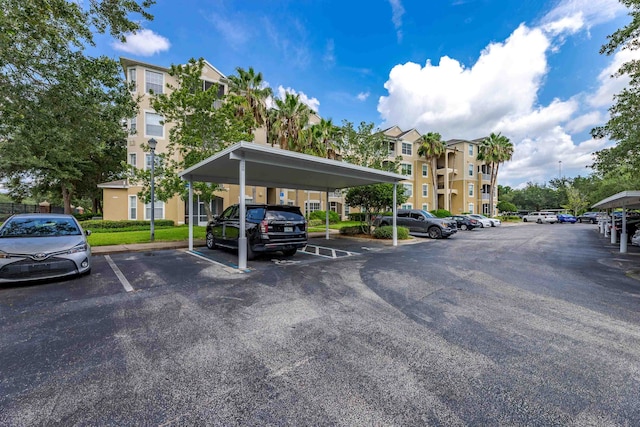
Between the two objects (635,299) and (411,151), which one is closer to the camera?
(635,299)

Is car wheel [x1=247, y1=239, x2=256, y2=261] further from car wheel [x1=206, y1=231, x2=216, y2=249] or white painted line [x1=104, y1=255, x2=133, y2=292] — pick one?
white painted line [x1=104, y1=255, x2=133, y2=292]

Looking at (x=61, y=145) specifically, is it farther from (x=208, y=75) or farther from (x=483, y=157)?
(x=483, y=157)

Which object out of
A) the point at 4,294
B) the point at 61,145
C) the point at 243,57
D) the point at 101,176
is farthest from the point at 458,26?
the point at 101,176

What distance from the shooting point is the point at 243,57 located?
743 inches

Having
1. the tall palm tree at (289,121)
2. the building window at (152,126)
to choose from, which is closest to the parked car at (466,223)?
the tall palm tree at (289,121)

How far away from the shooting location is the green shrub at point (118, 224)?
60.3 feet

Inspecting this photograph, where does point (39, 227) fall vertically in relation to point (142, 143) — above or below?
below

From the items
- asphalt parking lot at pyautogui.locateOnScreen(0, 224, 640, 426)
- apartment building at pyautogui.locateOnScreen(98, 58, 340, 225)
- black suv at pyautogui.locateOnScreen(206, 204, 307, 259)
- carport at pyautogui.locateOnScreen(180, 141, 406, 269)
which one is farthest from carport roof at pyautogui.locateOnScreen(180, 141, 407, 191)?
apartment building at pyautogui.locateOnScreen(98, 58, 340, 225)

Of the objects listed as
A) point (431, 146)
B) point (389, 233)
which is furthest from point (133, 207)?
point (431, 146)

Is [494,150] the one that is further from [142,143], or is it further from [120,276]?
[120,276]

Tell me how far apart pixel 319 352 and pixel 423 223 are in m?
15.3

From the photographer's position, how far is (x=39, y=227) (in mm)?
6438

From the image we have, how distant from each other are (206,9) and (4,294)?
11135 millimetres

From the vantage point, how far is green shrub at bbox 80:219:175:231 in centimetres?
1838
